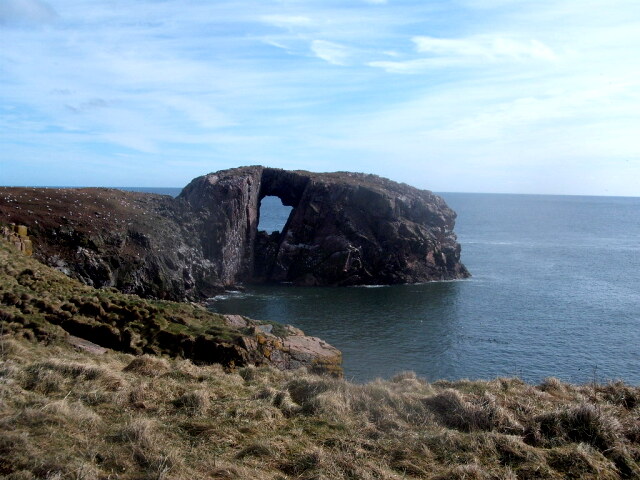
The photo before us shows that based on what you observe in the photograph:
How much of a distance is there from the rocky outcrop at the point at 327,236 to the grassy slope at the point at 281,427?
52454 mm

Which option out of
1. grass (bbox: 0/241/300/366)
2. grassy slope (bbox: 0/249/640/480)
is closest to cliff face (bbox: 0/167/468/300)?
grass (bbox: 0/241/300/366)

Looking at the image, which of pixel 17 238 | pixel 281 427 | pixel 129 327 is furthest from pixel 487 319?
pixel 281 427

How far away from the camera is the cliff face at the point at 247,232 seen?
53000 mm

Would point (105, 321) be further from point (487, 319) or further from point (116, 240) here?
point (487, 319)

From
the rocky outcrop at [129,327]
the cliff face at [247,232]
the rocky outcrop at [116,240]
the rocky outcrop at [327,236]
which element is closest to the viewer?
the rocky outcrop at [129,327]

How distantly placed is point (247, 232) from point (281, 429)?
62.6 metres

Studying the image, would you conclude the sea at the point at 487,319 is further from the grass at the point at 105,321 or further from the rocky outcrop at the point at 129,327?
the grass at the point at 105,321

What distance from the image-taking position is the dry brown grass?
365 inches

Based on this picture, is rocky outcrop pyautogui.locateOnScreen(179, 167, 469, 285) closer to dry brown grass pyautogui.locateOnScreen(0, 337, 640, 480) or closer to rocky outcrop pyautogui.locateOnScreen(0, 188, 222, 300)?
rocky outcrop pyautogui.locateOnScreen(0, 188, 222, 300)

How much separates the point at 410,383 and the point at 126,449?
1094 centimetres

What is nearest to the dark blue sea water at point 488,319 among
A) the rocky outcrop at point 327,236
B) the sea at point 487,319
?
the sea at point 487,319

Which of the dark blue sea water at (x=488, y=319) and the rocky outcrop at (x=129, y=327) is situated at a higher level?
the rocky outcrop at (x=129, y=327)

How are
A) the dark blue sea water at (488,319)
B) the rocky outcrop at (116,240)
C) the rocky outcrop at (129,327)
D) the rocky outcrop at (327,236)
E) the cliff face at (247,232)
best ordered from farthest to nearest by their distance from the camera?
the rocky outcrop at (327,236) → the cliff face at (247,232) → the rocky outcrop at (116,240) → the dark blue sea water at (488,319) → the rocky outcrop at (129,327)

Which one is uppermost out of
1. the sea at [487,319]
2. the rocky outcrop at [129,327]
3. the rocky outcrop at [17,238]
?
the rocky outcrop at [17,238]
